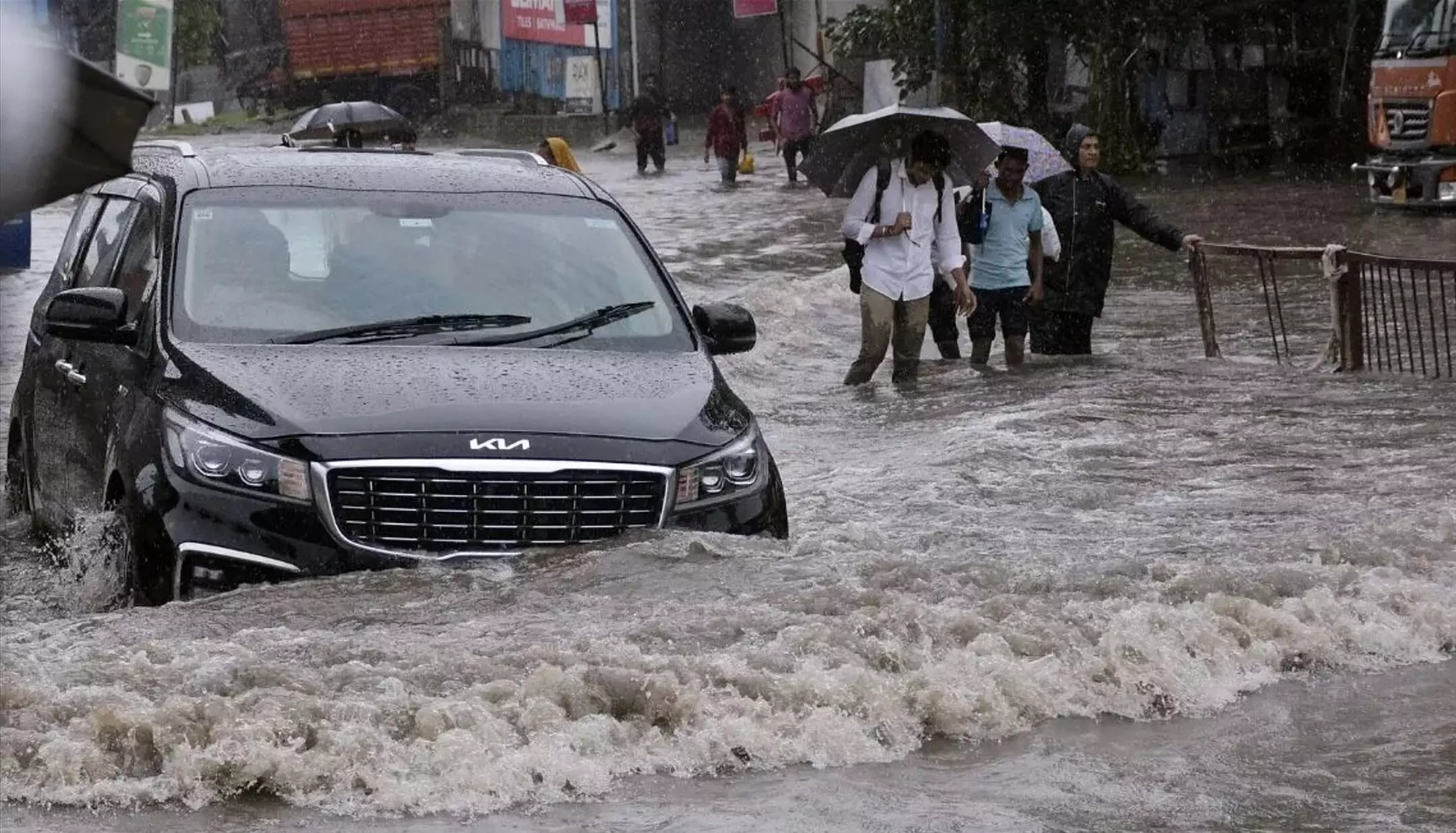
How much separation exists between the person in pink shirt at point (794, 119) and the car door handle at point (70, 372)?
27.6 m

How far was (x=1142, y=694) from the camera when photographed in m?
6.14

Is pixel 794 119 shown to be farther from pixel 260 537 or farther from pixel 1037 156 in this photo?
pixel 260 537

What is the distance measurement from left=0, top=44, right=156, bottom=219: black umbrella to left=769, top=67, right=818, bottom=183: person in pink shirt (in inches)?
1249

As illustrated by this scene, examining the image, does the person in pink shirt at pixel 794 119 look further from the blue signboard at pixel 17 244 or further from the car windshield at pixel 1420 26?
the blue signboard at pixel 17 244

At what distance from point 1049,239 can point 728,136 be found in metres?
22.3

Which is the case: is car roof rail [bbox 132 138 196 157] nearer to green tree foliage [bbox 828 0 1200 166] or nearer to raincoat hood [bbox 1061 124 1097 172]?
raincoat hood [bbox 1061 124 1097 172]

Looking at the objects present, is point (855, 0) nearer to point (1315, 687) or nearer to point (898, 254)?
point (898, 254)

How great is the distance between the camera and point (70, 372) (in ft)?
26.1

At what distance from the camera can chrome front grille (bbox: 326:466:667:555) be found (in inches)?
253

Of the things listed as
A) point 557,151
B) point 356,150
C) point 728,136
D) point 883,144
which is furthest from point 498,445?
point 728,136

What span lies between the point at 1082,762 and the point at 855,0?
41.9 meters

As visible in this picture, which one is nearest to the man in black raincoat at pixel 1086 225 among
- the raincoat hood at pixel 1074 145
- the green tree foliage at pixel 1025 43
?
the raincoat hood at pixel 1074 145

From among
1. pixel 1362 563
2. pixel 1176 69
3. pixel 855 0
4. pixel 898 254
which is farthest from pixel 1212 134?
pixel 1362 563

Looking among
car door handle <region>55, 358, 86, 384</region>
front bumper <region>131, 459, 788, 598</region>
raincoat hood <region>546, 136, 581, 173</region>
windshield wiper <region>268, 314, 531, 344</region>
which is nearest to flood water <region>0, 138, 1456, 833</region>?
front bumper <region>131, 459, 788, 598</region>
